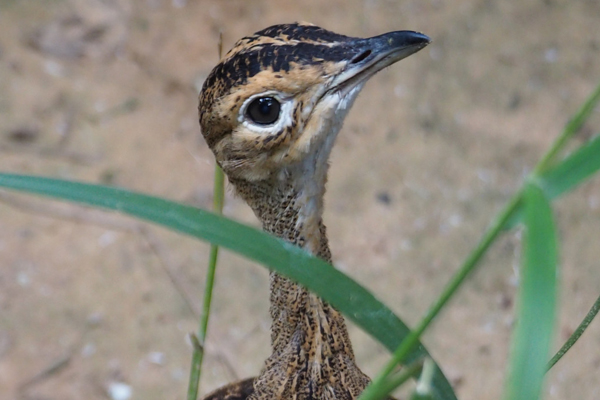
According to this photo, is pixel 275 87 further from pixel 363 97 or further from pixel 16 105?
pixel 16 105

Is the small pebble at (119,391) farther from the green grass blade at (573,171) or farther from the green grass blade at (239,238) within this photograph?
the green grass blade at (573,171)

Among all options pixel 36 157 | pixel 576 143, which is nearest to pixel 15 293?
pixel 36 157

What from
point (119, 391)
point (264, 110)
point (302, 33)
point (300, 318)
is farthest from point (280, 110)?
point (119, 391)

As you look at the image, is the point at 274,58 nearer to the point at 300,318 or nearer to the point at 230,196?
the point at 300,318

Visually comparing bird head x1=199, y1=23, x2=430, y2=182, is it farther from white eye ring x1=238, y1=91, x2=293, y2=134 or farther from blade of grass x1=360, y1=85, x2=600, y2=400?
blade of grass x1=360, y1=85, x2=600, y2=400

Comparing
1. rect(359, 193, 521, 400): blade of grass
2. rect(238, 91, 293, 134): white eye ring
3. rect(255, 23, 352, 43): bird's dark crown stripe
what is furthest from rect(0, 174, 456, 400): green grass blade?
rect(255, 23, 352, 43): bird's dark crown stripe

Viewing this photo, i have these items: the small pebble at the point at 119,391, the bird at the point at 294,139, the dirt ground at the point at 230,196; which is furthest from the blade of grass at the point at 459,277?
the small pebble at the point at 119,391
